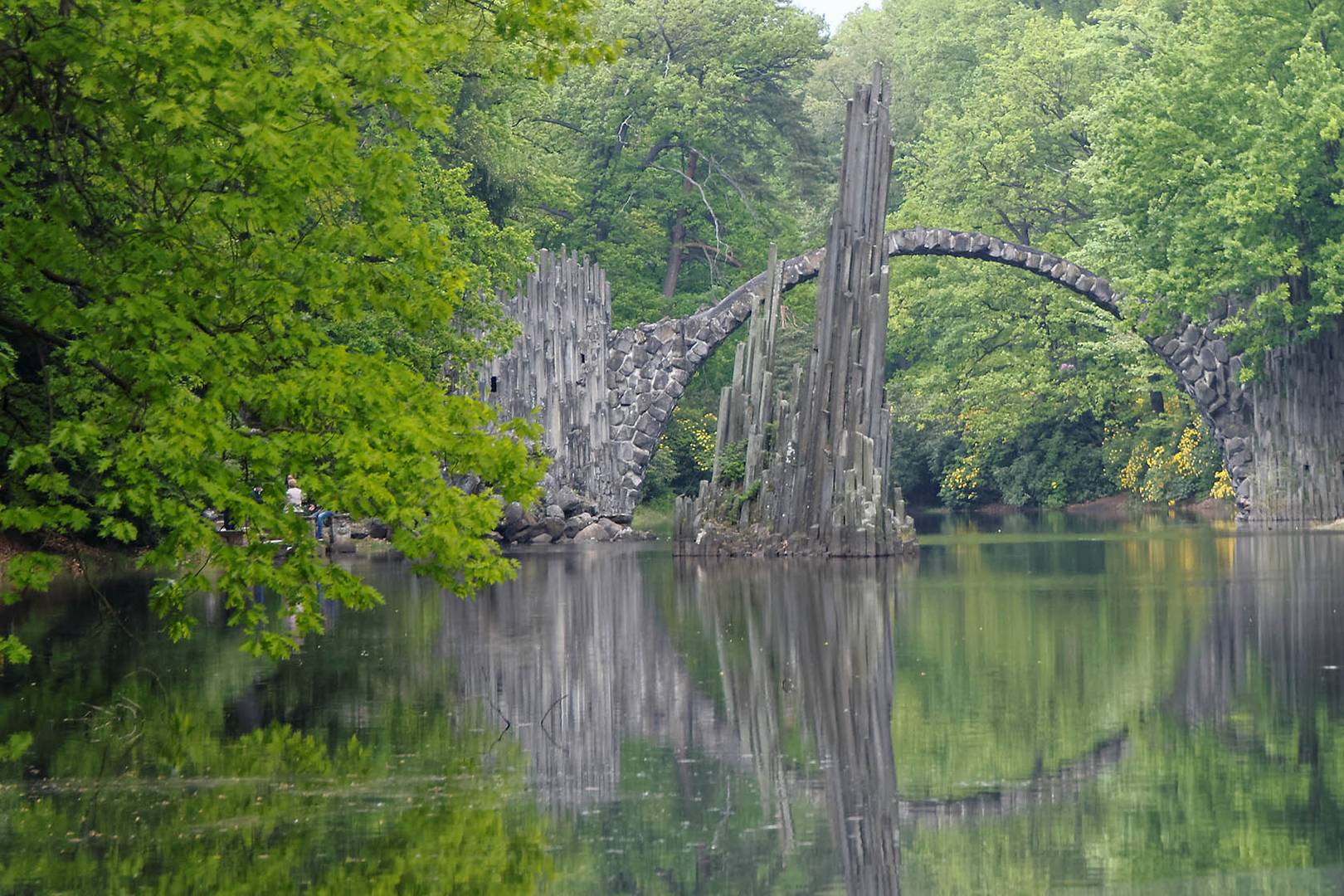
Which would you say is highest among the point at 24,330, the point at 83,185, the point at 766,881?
the point at 83,185

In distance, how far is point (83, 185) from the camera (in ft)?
42.5

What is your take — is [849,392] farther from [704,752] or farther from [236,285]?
[236,285]

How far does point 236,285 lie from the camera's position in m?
12.0

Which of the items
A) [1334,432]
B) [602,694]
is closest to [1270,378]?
[1334,432]

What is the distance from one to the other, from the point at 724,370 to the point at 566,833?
51.0 metres

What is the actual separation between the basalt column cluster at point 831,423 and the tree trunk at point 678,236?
25.9m

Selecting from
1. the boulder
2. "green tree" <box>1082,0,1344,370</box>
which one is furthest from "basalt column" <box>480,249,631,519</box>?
"green tree" <box>1082,0,1344,370</box>

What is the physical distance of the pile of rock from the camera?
4450cm

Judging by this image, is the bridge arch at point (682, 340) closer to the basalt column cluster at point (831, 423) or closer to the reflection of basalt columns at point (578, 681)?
the basalt column cluster at point (831, 423)

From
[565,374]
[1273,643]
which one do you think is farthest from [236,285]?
[565,374]

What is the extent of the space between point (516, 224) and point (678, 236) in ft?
62.4

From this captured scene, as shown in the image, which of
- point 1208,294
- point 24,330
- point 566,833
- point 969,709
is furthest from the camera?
point 1208,294

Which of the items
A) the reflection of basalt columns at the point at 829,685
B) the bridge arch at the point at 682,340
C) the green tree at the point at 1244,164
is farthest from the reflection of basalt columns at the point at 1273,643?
the bridge arch at the point at 682,340

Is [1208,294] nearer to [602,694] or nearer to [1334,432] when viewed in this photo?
[1334,432]
